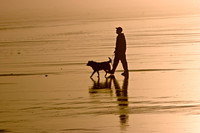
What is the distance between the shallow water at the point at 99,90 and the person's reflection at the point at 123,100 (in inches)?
0.8

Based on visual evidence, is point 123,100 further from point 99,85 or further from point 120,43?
point 120,43

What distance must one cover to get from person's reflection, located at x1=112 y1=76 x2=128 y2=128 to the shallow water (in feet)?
0.07

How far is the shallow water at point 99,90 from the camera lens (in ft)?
44.2

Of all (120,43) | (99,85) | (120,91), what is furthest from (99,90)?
(120,43)

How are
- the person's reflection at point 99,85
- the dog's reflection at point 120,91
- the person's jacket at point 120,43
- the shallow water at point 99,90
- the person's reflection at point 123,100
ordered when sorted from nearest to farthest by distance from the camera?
A: the shallow water at point 99,90
the person's reflection at point 123,100
the dog's reflection at point 120,91
the person's reflection at point 99,85
the person's jacket at point 120,43

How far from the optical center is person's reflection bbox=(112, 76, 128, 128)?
1379 centimetres

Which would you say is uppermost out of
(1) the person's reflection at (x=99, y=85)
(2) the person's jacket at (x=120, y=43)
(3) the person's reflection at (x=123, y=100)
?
(2) the person's jacket at (x=120, y=43)

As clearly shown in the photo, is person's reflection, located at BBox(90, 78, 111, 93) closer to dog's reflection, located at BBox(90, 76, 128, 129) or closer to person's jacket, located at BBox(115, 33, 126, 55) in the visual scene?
dog's reflection, located at BBox(90, 76, 128, 129)

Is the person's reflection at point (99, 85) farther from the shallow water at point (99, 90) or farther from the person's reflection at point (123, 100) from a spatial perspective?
the person's reflection at point (123, 100)

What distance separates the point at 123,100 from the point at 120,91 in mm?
1711

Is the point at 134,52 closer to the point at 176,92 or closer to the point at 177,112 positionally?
the point at 176,92

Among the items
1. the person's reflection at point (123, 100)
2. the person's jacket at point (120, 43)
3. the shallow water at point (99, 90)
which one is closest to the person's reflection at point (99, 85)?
the shallow water at point (99, 90)

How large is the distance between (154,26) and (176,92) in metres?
33.6

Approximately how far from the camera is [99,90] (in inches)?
734
